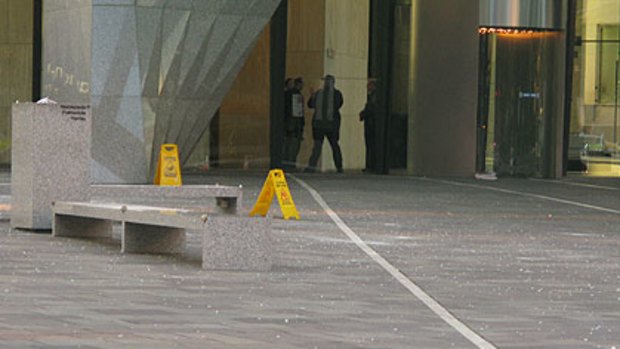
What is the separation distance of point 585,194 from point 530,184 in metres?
3.67

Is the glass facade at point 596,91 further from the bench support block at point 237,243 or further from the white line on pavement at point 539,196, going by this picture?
the bench support block at point 237,243

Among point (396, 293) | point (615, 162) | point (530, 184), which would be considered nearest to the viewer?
point (396, 293)

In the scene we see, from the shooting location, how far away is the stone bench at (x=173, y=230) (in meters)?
12.8

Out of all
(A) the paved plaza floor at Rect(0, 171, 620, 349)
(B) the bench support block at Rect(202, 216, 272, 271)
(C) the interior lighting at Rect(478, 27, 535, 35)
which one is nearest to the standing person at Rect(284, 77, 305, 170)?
(C) the interior lighting at Rect(478, 27, 535, 35)

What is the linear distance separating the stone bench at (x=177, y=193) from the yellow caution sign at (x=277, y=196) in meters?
0.27

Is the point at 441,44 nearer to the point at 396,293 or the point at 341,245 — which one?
the point at 341,245

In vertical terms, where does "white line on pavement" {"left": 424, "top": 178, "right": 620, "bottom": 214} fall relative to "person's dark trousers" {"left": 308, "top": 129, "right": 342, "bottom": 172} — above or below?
below

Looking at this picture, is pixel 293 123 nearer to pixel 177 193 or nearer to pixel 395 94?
pixel 395 94

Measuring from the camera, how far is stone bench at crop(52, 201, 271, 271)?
12.8 m

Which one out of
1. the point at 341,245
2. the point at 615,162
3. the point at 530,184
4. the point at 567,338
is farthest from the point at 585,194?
the point at 567,338

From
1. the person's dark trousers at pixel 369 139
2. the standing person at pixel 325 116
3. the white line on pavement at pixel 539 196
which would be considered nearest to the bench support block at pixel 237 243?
the white line on pavement at pixel 539 196

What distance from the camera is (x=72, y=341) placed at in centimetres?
861

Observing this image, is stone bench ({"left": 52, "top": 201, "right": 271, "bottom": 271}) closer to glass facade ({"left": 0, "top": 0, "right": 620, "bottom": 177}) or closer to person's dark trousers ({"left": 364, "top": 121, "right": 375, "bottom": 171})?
glass facade ({"left": 0, "top": 0, "right": 620, "bottom": 177})

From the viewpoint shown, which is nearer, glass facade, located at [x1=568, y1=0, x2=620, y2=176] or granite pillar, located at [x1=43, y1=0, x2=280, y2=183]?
granite pillar, located at [x1=43, y1=0, x2=280, y2=183]
